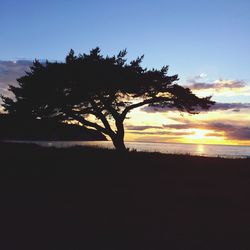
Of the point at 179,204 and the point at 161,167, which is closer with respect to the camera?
the point at 179,204

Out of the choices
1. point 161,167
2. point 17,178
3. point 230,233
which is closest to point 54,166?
point 17,178

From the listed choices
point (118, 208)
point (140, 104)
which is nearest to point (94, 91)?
point (140, 104)

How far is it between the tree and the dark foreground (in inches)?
520

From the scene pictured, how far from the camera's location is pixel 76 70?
94.5ft

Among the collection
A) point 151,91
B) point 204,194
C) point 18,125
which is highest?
point 151,91

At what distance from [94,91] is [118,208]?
2027 cm

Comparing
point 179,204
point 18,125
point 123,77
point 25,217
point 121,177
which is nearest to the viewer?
point 25,217

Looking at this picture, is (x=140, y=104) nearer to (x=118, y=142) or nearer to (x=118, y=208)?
(x=118, y=142)

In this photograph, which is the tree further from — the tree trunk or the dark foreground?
the dark foreground

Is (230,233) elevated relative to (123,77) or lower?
lower

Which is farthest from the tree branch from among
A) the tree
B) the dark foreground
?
the dark foreground

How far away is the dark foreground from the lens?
6.68m

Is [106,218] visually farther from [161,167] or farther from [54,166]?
[161,167]

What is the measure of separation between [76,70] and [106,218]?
72.1 feet
